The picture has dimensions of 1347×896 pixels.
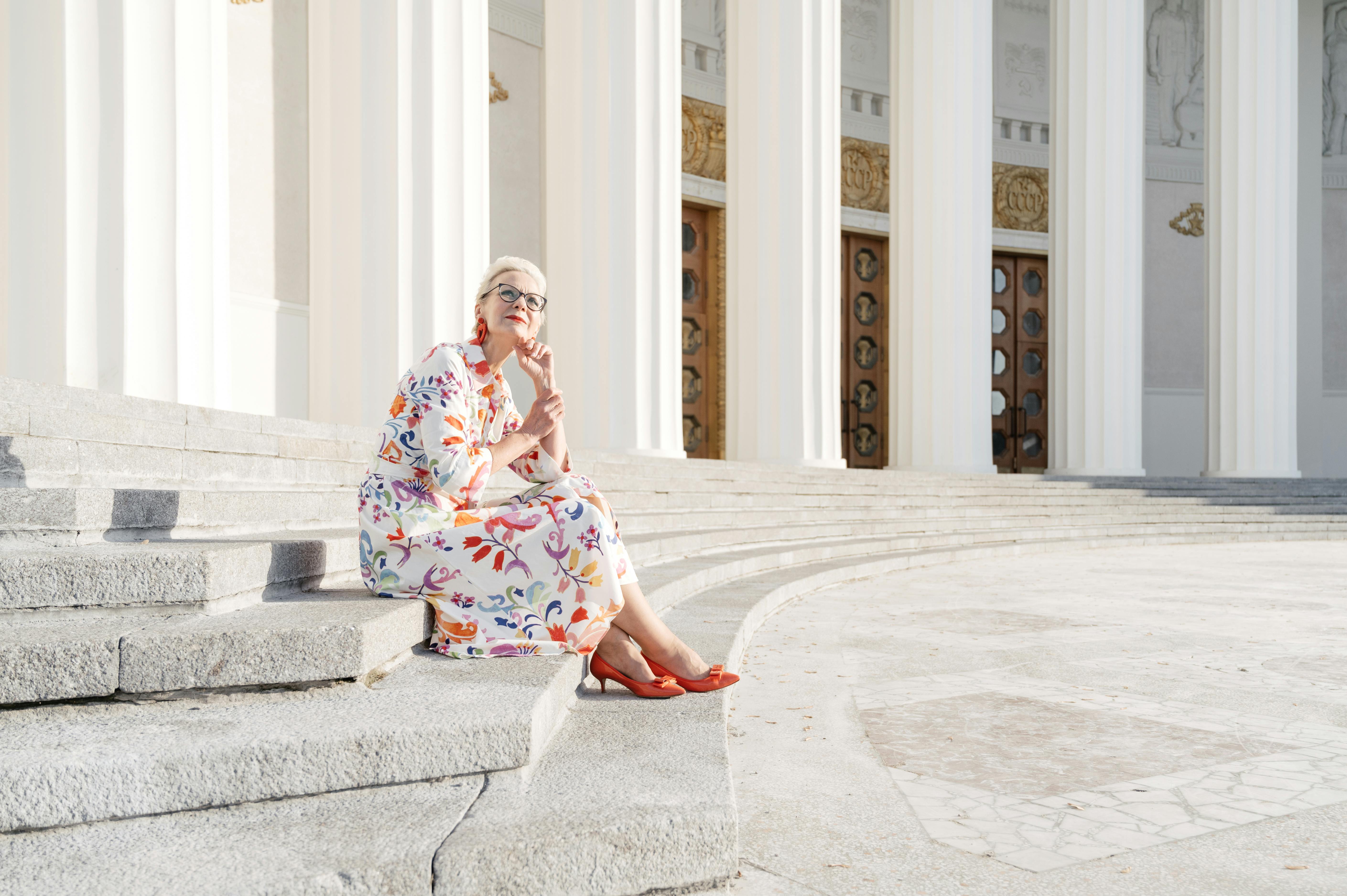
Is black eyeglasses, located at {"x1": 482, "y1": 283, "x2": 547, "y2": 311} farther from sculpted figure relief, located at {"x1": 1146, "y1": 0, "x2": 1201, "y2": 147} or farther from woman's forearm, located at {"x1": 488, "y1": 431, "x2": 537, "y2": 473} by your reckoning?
sculpted figure relief, located at {"x1": 1146, "y1": 0, "x2": 1201, "y2": 147}

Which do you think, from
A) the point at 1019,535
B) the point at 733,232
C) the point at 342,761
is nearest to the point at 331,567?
the point at 342,761

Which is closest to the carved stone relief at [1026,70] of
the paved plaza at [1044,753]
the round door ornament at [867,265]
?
the round door ornament at [867,265]

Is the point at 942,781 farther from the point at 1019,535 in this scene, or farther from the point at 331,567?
the point at 1019,535

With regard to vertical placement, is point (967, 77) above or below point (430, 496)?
above

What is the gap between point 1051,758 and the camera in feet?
9.54

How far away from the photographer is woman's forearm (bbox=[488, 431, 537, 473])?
9.56ft

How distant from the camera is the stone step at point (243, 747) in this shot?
5.79 ft

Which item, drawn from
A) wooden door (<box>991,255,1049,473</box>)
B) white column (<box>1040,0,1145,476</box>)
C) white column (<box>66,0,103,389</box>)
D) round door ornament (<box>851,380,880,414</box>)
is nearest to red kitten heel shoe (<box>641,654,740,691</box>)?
white column (<box>66,0,103,389</box>)

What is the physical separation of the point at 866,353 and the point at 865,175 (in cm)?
360

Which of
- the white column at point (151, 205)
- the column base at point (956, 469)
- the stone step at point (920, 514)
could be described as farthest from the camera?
the column base at point (956, 469)

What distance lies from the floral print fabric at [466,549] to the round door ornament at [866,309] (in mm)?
20047

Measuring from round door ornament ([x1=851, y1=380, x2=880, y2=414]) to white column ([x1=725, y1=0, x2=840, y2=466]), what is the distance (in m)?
8.02

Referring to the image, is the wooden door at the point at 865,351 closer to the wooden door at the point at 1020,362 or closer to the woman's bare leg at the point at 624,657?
the wooden door at the point at 1020,362

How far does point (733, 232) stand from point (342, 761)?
13123 millimetres
